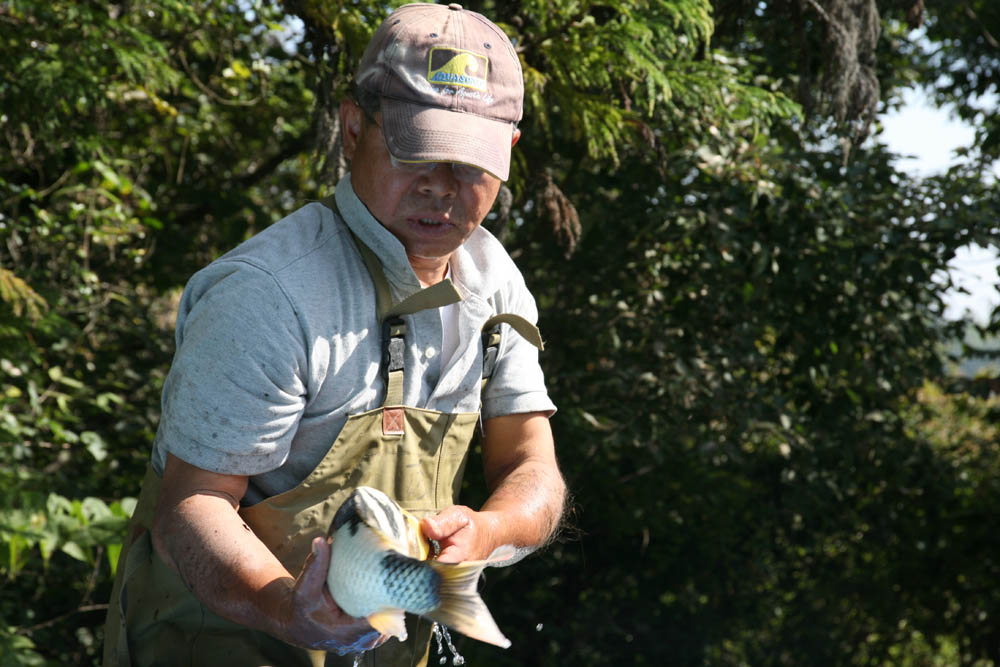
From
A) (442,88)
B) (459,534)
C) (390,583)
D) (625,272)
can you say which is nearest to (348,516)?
(390,583)

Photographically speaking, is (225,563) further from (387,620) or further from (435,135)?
(435,135)

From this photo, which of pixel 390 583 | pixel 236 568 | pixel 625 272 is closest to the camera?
pixel 390 583

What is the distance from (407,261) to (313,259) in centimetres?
18

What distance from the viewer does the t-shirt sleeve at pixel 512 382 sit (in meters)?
2.21

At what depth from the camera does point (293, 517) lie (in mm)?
1905

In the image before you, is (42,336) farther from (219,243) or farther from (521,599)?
(521,599)

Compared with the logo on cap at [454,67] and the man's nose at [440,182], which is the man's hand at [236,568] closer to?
the man's nose at [440,182]

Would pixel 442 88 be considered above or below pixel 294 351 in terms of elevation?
above

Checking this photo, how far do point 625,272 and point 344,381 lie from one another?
3472 mm

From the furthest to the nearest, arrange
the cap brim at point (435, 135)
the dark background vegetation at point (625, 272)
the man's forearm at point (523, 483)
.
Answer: the dark background vegetation at point (625, 272) → the man's forearm at point (523, 483) → the cap brim at point (435, 135)

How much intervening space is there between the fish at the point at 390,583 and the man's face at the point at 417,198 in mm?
573

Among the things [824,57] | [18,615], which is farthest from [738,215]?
[18,615]

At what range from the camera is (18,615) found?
16.1ft

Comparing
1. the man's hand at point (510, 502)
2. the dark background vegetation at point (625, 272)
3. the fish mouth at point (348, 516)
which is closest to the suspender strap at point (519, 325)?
the man's hand at point (510, 502)
